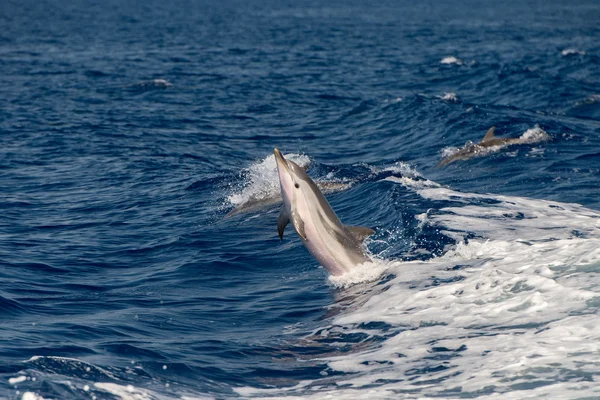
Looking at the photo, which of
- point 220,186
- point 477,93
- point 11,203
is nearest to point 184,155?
point 220,186

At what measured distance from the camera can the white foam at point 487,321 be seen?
31.7ft

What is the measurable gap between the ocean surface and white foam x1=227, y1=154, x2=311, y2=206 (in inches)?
3.7

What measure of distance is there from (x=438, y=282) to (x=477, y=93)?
86.3 feet

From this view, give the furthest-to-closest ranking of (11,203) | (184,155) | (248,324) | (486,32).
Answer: (486,32) < (184,155) < (11,203) < (248,324)

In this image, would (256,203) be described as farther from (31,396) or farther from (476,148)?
(31,396)

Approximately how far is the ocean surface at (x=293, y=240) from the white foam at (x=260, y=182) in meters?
0.09

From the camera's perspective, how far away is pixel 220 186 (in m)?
21.7

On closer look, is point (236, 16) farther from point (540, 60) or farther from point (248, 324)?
point (248, 324)

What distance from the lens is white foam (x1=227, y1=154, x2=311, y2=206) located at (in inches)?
786

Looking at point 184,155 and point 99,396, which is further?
point 184,155

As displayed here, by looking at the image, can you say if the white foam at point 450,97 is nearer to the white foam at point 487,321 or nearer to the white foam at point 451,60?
the white foam at point 451,60

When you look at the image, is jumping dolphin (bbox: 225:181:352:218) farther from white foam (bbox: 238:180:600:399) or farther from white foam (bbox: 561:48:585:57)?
white foam (bbox: 561:48:585:57)

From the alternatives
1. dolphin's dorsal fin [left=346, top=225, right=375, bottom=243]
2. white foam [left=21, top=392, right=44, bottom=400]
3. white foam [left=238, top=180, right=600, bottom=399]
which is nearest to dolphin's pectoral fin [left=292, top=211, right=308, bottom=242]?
dolphin's dorsal fin [left=346, top=225, right=375, bottom=243]

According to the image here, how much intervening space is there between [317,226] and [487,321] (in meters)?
3.21
